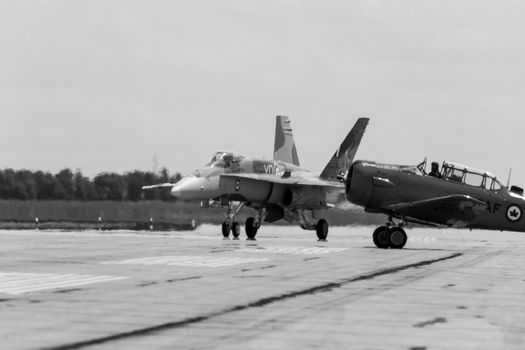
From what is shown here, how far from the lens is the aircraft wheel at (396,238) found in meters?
31.2

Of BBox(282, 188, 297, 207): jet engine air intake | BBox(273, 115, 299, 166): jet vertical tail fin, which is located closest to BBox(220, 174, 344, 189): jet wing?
BBox(282, 188, 297, 207): jet engine air intake

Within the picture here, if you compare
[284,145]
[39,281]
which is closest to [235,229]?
[284,145]

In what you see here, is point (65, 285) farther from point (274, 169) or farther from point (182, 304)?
point (274, 169)

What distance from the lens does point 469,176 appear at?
32.1 metres

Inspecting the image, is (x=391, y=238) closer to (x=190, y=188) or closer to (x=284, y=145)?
(x=190, y=188)

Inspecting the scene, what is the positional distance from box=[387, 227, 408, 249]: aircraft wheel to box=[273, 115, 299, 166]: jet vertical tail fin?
2132cm

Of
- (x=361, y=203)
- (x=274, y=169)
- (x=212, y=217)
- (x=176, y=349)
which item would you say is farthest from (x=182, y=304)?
(x=212, y=217)

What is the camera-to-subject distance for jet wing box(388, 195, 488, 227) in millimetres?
31109

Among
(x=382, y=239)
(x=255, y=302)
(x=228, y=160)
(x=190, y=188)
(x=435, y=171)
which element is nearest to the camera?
(x=255, y=302)

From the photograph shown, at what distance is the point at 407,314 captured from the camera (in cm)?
1182

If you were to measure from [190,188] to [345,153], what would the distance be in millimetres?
9939

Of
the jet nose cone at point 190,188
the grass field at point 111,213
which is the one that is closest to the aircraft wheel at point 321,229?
the jet nose cone at point 190,188

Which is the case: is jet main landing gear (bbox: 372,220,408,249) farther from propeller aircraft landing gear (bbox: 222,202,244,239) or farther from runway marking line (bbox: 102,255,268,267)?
propeller aircraft landing gear (bbox: 222,202,244,239)

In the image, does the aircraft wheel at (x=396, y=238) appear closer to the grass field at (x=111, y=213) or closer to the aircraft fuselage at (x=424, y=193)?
the aircraft fuselage at (x=424, y=193)
